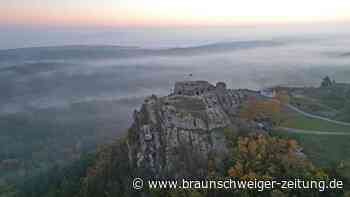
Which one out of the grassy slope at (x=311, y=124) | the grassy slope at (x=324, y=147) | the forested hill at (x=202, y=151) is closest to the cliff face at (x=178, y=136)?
the forested hill at (x=202, y=151)

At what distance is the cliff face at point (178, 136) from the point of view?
43.9m

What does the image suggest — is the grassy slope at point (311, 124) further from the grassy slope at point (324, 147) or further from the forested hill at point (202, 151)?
the grassy slope at point (324, 147)

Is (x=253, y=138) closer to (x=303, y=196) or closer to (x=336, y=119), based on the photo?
(x=303, y=196)

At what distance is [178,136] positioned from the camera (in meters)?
45.3

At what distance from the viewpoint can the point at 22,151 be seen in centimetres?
13325

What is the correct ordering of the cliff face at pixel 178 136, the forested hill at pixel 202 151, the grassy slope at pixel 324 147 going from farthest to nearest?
the cliff face at pixel 178 136, the grassy slope at pixel 324 147, the forested hill at pixel 202 151

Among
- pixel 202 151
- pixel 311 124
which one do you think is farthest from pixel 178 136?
pixel 311 124

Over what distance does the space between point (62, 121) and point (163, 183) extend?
14282cm

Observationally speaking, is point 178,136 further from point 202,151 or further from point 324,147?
point 324,147

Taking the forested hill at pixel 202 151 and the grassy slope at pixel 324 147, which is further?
the grassy slope at pixel 324 147

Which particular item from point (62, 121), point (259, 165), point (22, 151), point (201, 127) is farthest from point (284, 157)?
point (62, 121)

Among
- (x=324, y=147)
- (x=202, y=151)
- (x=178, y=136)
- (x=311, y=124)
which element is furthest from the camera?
(x=311, y=124)

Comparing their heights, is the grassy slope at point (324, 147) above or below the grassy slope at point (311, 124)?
below

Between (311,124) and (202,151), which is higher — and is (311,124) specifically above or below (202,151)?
above
